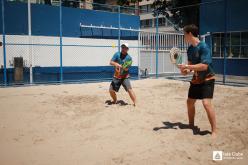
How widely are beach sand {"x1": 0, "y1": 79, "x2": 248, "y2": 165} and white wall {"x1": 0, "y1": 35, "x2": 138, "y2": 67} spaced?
6.12 meters

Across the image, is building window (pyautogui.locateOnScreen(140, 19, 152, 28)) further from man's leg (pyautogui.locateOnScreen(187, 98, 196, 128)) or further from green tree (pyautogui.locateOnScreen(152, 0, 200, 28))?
man's leg (pyautogui.locateOnScreen(187, 98, 196, 128))

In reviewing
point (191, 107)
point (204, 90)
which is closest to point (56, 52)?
point (191, 107)

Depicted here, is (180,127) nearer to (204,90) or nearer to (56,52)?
(204,90)

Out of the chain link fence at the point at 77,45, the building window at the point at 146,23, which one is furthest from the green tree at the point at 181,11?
the building window at the point at 146,23

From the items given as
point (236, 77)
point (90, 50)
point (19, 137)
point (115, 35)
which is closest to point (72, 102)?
point (19, 137)

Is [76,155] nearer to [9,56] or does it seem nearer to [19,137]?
[19,137]

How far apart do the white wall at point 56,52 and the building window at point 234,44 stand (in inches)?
210

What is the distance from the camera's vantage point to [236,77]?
17.4 metres

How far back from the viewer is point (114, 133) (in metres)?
5.53

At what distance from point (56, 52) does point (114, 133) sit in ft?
34.8

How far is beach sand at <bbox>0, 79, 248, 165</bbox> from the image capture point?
4.34m

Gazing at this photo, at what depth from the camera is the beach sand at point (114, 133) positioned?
14.2 ft

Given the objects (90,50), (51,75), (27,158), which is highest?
(90,50)

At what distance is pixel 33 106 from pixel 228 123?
4.76 metres
